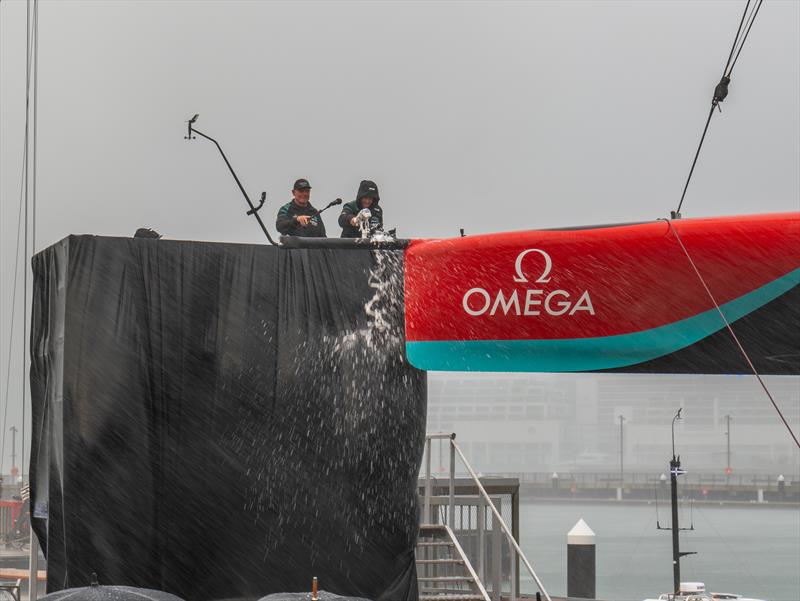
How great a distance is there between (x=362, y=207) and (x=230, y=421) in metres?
2.82

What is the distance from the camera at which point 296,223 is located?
479 inches

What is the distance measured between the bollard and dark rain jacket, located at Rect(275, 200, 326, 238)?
1048cm

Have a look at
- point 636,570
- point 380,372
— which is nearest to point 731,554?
point 636,570

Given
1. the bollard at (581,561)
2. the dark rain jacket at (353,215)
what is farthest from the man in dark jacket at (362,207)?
the bollard at (581,561)

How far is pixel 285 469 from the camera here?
10727mm

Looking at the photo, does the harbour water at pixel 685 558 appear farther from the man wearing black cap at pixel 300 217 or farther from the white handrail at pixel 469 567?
the man wearing black cap at pixel 300 217

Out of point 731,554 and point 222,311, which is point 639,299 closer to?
point 222,311

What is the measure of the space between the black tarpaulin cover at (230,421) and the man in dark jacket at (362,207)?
123cm

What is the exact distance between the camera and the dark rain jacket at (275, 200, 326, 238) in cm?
1213

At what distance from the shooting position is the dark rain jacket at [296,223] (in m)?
12.1

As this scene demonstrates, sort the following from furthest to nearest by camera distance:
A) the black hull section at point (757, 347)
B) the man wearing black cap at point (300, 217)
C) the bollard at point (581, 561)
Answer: the bollard at point (581, 561), the man wearing black cap at point (300, 217), the black hull section at point (757, 347)

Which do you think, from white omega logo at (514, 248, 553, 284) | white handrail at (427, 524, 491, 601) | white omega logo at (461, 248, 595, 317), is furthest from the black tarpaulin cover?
white omega logo at (514, 248, 553, 284)

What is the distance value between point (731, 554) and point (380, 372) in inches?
5007

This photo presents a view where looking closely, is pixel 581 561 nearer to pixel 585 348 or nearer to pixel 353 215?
pixel 353 215
